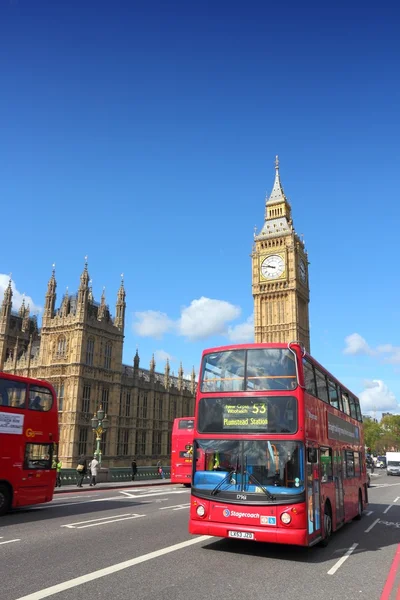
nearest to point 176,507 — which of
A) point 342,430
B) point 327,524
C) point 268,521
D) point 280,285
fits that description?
point 342,430

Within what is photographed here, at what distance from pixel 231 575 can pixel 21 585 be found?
336 cm

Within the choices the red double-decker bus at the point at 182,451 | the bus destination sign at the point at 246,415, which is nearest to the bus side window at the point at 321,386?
the bus destination sign at the point at 246,415

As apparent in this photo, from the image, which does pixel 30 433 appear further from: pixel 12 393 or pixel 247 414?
pixel 247 414

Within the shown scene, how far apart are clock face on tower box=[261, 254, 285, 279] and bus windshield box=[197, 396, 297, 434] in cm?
7717

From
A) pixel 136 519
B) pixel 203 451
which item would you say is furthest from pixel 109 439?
pixel 203 451

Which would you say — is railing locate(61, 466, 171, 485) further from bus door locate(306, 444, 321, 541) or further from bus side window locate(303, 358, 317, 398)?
bus side window locate(303, 358, 317, 398)

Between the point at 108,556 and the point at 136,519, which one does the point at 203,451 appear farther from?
the point at 136,519

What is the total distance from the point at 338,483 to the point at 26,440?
9918 mm

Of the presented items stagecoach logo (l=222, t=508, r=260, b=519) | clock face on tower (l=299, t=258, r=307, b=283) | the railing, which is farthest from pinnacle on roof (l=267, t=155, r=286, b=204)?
stagecoach logo (l=222, t=508, r=260, b=519)

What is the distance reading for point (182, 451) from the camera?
1151 inches

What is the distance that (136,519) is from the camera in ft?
46.3

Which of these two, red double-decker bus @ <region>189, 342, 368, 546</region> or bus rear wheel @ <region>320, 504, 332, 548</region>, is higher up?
red double-decker bus @ <region>189, 342, 368, 546</region>

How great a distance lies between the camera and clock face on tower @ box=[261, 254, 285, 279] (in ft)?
282

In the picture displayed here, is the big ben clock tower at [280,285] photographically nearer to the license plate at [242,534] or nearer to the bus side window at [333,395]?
the bus side window at [333,395]
